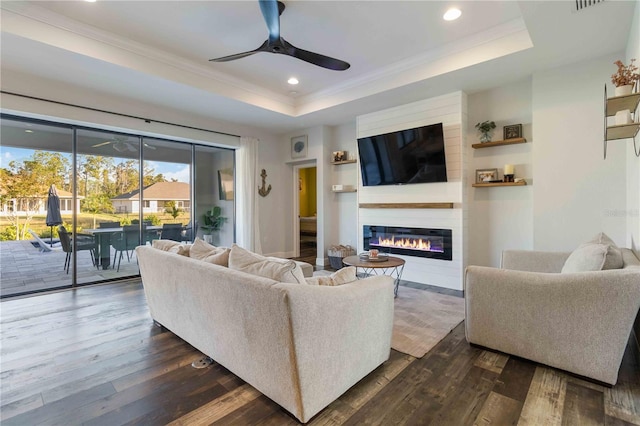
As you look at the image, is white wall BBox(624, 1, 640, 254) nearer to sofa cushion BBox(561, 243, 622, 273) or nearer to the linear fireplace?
sofa cushion BBox(561, 243, 622, 273)

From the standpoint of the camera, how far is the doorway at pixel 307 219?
23.2 feet

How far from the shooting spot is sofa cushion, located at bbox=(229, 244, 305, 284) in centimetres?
171

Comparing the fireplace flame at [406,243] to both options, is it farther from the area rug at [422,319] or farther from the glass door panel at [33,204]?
the glass door panel at [33,204]

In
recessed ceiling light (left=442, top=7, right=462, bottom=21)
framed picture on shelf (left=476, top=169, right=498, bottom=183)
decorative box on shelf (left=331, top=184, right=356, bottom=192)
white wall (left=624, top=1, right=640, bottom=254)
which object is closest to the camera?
white wall (left=624, top=1, right=640, bottom=254)

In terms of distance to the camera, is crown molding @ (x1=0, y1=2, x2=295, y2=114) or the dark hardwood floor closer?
the dark hardwood floor

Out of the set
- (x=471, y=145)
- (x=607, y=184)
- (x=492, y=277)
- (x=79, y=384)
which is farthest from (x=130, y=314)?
(x=607, y=184)

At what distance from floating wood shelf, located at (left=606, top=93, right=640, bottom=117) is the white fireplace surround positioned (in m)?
1.85

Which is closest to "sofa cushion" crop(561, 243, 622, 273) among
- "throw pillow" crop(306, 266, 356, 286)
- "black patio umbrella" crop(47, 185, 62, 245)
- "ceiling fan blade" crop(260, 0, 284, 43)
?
"throw pillow" crop(306, 266, 356, 286)

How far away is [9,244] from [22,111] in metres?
1.75

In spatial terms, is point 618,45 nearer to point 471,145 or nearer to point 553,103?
point 553,103

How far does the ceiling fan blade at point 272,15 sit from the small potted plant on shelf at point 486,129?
2998 millimetres

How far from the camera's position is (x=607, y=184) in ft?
10.7

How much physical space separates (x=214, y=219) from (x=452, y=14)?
5.17 meters

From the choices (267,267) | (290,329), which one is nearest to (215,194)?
(267,267)
